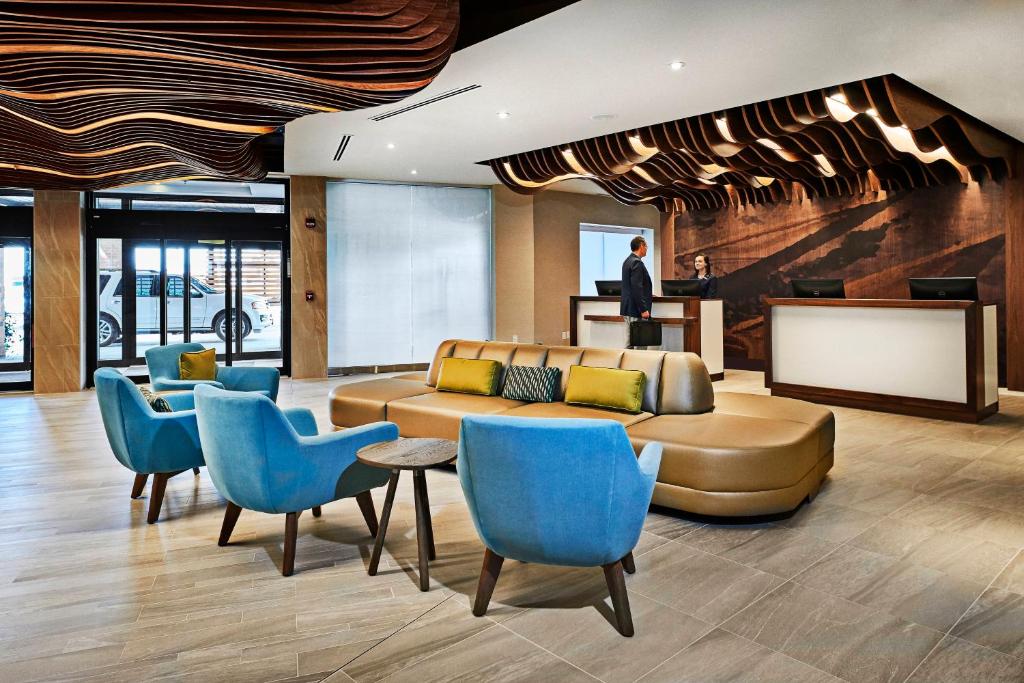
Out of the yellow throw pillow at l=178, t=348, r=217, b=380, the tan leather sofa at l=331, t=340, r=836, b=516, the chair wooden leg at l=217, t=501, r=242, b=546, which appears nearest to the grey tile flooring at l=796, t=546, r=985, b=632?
the tan leather sofa at l=331, t=340, r=836, b=516

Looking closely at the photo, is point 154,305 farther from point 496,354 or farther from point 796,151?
point 796,151

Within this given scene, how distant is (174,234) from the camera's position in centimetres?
1024

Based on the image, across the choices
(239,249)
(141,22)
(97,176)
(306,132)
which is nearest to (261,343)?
(239,249)

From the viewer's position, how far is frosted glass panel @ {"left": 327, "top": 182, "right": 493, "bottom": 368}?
1091cm

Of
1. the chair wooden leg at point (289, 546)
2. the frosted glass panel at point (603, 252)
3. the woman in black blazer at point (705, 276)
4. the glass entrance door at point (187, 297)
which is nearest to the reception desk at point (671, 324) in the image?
the woman in black blazer at point (705, 276)

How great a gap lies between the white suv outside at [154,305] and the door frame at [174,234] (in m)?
0.09

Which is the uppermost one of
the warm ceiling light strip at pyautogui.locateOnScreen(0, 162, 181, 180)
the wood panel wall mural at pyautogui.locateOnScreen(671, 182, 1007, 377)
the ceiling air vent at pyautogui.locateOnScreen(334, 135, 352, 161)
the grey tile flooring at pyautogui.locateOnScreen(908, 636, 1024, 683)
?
the ceiling air vent at pyautogui.locateOnScreen(334, 135, 352, 161)

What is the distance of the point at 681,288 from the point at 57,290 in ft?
29.3

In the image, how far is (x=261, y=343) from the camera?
11.0 m

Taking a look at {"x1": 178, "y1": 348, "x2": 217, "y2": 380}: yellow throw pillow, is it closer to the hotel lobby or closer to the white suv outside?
the hotel lobby

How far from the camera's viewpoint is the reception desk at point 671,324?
362 inches

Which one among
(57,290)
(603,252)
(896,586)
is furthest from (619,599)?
(603,252)

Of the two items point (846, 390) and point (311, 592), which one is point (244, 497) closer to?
point (311, 592)

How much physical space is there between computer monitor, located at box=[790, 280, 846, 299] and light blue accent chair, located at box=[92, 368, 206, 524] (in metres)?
6.80
